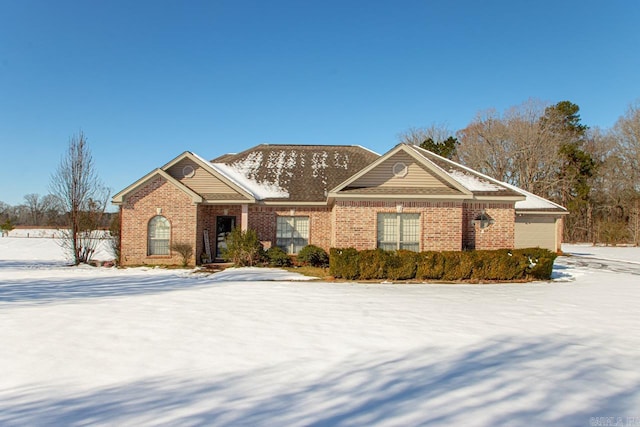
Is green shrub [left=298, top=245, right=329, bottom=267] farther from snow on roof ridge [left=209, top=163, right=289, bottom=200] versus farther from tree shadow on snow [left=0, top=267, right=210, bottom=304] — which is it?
tree shadow on snow [left=0, top=267, right=210, bottom=304]

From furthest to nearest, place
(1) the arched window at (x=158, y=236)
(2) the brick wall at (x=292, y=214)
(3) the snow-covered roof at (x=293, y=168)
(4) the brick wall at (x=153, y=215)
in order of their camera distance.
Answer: (3) the snow-covered roof at (x=293, y=168) → (2) the brick wall at (x=292, y=214) → (1) the arched window at (x=158, y=236) → (4) the brick wall at (x=153, y=215)

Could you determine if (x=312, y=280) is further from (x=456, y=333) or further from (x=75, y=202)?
(x=75, y=202)

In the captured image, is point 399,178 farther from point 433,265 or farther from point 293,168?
point 293,168

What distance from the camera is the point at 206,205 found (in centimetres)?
1812

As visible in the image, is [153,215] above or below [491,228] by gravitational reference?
above

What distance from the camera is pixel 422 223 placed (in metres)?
15.8

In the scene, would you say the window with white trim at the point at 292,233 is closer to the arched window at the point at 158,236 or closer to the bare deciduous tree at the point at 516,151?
the arched window at the point at 158,236

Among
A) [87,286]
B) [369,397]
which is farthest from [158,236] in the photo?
[369,397]

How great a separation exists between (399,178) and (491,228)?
4.81 meters

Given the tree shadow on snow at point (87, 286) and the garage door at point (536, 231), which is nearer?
the tree shadow on snow at point (87, 286)

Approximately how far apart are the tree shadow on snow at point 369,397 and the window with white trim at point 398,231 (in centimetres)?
1056

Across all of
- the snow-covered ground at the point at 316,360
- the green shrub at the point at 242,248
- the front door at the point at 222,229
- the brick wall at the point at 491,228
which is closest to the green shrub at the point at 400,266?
the snow-covered ground at the point at 316,360

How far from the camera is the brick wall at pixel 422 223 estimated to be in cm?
1573

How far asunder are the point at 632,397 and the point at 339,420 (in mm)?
3447
